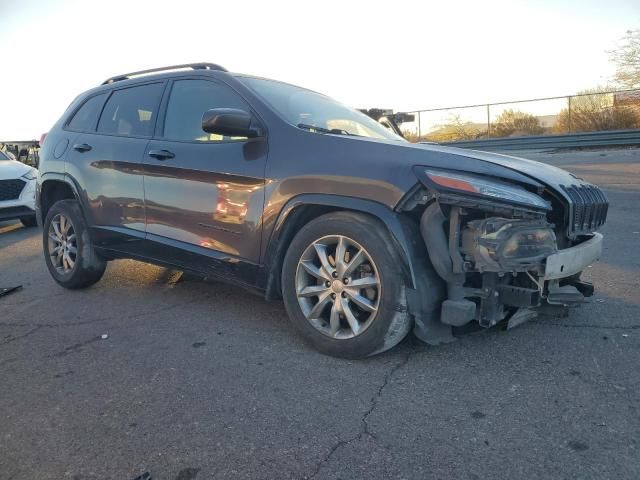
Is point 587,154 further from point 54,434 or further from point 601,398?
point 54,434

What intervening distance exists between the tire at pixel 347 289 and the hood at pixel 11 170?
813cm

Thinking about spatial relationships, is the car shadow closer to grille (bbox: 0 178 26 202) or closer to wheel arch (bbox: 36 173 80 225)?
grille (bbox: 0 178 26 202)

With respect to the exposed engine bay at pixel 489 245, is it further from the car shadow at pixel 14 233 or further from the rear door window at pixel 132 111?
the car shadow at pixel 14 233

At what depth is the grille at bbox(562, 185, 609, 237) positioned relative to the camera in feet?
10.8

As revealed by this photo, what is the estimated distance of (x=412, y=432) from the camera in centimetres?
249

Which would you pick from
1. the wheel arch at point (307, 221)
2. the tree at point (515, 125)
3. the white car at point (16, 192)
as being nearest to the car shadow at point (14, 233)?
the white car at point (16, 192)

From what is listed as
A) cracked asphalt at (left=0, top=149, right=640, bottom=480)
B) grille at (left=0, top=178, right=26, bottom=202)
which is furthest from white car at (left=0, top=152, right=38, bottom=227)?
cracked asphalt at (left=0, top=149, right=640, bottom=480)

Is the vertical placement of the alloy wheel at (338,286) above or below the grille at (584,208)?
below

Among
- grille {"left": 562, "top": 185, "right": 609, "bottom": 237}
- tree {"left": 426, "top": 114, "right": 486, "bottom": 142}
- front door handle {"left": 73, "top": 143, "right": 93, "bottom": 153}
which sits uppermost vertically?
tree {"left": 426, "top": 114, "right": 486, "bottom": 142}

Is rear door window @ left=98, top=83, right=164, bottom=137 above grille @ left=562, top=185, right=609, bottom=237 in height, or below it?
above

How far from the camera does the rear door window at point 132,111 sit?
4543 millimetres

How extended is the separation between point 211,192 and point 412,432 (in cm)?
218

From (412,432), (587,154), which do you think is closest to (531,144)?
(587,154)

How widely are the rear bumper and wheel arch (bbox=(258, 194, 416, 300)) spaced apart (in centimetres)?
75
